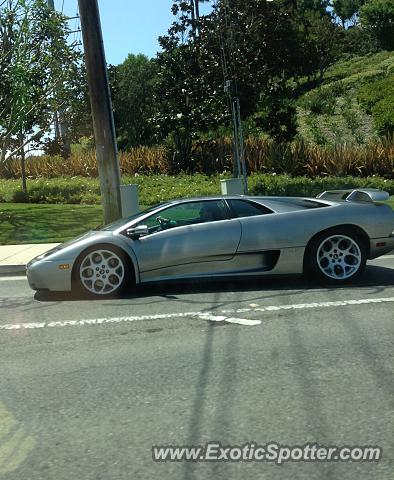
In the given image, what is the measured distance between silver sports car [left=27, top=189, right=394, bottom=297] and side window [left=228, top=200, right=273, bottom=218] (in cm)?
1

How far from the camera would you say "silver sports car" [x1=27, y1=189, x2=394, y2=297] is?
7785 mm

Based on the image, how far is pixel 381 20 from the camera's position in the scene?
55.7 meters

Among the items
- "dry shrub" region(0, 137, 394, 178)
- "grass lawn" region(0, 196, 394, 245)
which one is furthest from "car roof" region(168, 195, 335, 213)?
"dry shrub" region(0, 137, 394, 178)

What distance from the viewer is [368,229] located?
7996 millimetres

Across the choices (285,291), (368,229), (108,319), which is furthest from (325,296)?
(108,319)

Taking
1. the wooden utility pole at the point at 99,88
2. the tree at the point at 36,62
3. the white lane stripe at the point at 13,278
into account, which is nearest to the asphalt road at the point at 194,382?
the white lane stripe at the point at 13,278

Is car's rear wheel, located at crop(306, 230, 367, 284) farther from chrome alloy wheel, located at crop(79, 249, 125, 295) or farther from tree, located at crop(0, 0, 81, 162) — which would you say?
tree, located at crop(0, 0, 81, 162)

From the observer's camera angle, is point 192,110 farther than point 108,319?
Yes

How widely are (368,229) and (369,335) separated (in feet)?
8.56

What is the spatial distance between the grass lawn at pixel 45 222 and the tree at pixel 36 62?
89.0 inches

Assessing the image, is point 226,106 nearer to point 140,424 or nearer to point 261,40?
point 261,40

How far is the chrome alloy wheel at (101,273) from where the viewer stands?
25.7ft

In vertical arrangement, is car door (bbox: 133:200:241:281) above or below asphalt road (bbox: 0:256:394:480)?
above

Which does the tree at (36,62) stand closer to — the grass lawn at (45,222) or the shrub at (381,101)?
the grass lawn at (45,222)
